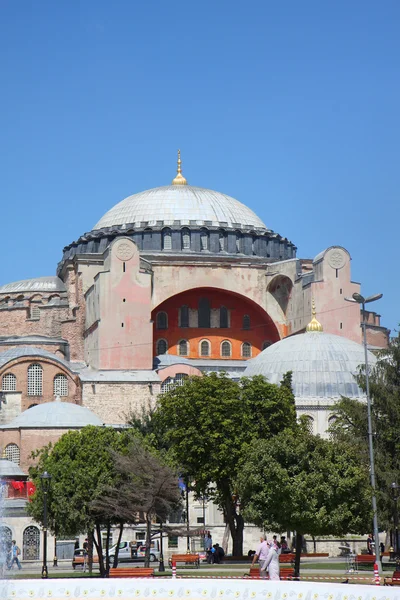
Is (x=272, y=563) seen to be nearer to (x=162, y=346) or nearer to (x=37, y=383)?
(x=37, y=383)

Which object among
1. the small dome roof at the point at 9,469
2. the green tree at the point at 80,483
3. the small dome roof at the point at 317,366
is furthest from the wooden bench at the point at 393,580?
the small dome roof at the point at 317,366

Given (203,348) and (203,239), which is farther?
(203,239)

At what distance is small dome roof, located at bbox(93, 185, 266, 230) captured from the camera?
67250mm

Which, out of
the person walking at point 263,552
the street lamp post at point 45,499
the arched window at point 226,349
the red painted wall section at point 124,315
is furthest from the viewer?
the arched window at point 226,349

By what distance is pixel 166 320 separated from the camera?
210ft

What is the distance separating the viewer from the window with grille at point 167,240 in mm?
65375

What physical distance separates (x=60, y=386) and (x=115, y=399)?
2.85 m

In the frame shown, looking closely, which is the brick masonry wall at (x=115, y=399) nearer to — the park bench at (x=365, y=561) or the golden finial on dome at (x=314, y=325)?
the golden finial on dome at (x=314, y=325)

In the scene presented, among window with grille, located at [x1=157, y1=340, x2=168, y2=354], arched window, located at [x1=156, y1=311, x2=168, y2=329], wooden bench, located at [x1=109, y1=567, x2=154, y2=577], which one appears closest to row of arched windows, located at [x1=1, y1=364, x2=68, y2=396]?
window with grille, located at [x1=157, y1=340, x2=168, y2=354]

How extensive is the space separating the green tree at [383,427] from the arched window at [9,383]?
67.1 ft

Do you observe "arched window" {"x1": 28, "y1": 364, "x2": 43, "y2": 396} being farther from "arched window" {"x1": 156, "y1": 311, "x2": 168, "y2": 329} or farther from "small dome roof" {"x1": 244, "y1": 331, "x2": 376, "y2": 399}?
"small dome roof" {"x1": 244, "y1": 331, "x2": 376, "y2": 399}

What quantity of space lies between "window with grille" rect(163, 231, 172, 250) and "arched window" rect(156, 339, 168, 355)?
5015 millimetres

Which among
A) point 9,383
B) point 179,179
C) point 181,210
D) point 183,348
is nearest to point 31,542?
point 9,383

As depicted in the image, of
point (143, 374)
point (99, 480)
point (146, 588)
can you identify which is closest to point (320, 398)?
point (143, 374)
